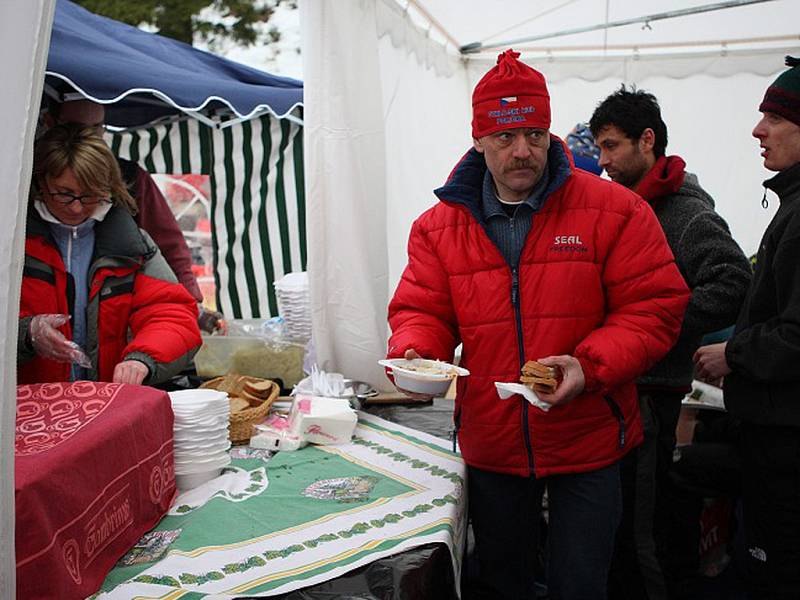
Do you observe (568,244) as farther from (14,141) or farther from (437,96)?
(437,96)

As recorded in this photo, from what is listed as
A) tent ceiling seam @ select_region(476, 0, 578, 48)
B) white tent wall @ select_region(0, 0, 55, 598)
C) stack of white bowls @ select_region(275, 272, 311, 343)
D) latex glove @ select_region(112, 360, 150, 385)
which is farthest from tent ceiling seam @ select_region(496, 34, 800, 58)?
white tent wall @ select_region(0, 0, 55, 598)

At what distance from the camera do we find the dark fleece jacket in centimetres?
242

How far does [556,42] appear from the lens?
17.9 feet

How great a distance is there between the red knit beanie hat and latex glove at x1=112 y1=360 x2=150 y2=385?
127cm

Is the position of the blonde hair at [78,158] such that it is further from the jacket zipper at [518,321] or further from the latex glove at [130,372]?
the jacket zipper at [518,321]

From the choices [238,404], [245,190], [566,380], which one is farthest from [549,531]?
[245,190]

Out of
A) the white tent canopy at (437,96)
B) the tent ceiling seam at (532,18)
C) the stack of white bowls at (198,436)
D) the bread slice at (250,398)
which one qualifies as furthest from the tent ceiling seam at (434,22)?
the stack of white bowls at (198,436)

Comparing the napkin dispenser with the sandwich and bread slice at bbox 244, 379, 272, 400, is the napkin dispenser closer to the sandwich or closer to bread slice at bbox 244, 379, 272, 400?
bread slice at bbox 244, 379, 272, 400

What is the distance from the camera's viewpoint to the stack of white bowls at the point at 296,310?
3.54 metres

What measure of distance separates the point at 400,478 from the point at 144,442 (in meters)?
0.80

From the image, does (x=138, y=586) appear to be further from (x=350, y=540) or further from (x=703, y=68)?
(x=703, y=68)

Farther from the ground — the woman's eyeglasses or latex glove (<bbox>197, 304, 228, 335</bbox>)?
the woman's eyeglasses

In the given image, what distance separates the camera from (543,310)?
1.98 metres

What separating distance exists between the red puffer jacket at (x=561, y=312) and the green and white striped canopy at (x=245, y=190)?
3.08m
